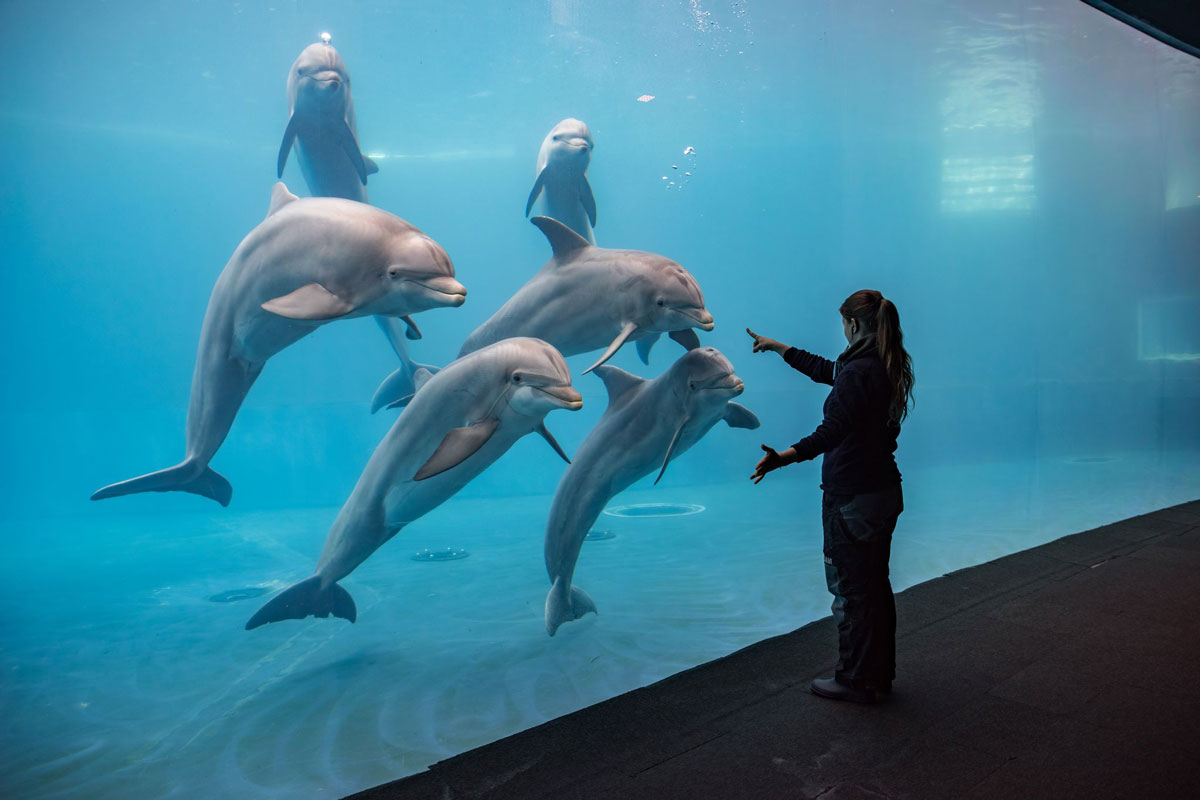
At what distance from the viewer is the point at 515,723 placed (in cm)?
415

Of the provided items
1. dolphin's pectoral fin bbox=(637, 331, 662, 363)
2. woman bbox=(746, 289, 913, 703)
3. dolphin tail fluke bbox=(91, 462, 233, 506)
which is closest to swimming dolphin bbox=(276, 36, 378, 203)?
dolphin tail fluke bbox=(91, 462, 233, 506)

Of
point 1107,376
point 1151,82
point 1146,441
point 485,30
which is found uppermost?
point 485,30

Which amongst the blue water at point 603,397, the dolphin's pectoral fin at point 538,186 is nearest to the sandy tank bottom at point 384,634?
the blue water at point 603,397

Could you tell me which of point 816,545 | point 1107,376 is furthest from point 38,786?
point 1107,376

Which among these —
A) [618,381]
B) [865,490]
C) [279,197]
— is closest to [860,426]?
[865,490]

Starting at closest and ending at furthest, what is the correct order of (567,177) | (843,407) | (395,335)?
(843,407) < (567,177) < (395,335)

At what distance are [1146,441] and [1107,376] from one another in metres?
2.75

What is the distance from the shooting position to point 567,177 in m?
9.13

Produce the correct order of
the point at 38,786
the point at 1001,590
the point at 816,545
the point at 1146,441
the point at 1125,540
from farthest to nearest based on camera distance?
the point at 1146,441, the point at 816,545, the point at 1125,540, the point at 1001,590, the point at 38,786

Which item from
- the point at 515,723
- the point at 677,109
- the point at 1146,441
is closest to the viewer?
the point at 515,723

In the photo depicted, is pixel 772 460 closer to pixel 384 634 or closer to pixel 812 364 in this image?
pixel 812 364

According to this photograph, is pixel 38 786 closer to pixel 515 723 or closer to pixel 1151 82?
pixel 515 723

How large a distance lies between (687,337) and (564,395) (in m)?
1.82

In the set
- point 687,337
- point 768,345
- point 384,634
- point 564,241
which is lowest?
point 384,634
